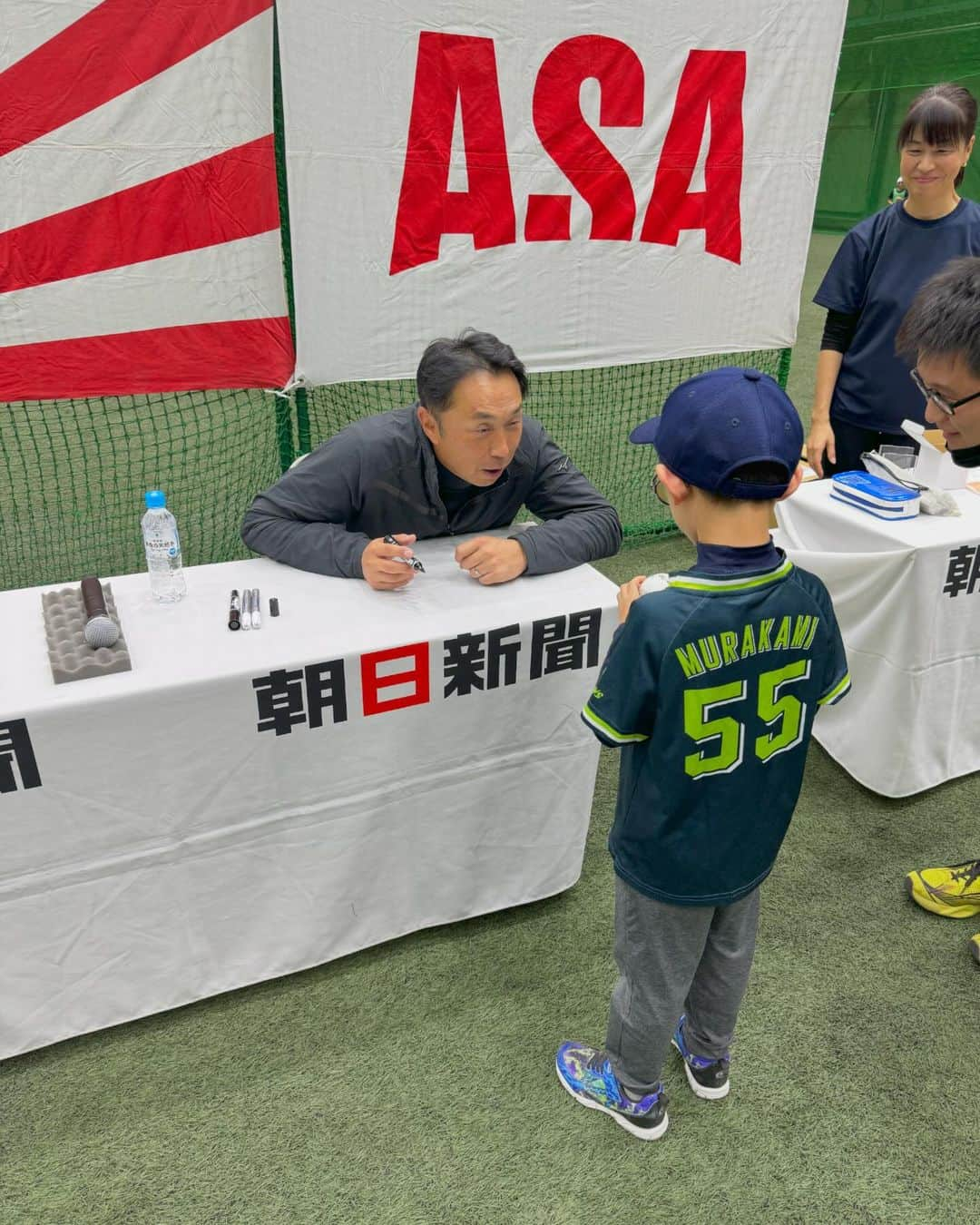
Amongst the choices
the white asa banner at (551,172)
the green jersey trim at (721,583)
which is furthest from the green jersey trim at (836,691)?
the white asa banner at (551,172)

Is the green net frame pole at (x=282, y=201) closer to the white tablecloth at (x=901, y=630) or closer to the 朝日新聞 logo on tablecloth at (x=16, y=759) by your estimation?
the white tablecloth at (x=901, y=630)

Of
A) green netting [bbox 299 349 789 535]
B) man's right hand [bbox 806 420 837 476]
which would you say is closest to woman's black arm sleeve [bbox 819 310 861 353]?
man's right hand [bbox 806 420 837 476]

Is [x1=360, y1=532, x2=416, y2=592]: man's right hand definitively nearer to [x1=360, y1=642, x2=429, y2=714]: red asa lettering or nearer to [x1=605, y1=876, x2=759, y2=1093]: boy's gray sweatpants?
[x1=360, y1=642, x2=429, y2=714]: red asa lettering

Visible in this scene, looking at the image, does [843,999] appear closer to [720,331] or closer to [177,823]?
[177,823]

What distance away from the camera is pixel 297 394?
2.76 m

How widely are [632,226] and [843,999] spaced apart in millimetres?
2515

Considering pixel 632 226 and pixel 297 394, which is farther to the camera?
pixel 632 226

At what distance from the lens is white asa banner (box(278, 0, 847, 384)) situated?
2.46 m

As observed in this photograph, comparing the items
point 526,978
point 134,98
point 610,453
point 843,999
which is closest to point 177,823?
point 526,978

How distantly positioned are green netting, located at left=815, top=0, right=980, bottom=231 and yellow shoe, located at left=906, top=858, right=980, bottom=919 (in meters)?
11.5

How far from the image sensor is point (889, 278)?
2.30 metres

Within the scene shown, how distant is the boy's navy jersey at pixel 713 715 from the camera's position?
1068mm

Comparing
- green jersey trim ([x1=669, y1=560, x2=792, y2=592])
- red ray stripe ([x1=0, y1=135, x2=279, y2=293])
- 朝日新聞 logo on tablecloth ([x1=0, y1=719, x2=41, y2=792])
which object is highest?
red ray stripe ([x1=0, y1=135, x2=279, y2=293])

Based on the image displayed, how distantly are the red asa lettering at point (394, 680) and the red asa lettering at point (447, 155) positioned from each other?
165 centimetres
